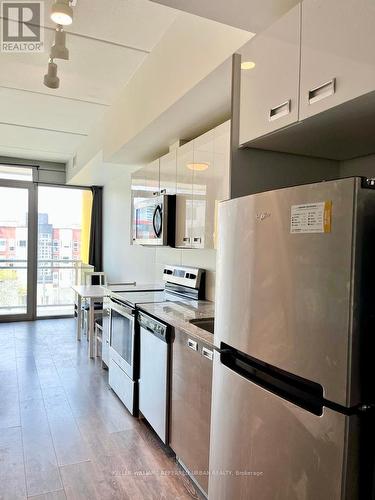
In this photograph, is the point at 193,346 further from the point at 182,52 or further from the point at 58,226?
the point at 58,226

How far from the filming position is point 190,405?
1.99 meters

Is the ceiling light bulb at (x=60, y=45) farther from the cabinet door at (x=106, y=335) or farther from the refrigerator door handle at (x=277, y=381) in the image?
the cabinet door at (x=106, y=335)

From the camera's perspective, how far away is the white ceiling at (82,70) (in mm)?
2213

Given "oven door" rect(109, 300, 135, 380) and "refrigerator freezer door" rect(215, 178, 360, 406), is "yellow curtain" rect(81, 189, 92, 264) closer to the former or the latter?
"oven door" rect(109, 300, 135, 380)

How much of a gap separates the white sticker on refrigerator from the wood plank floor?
164 cm

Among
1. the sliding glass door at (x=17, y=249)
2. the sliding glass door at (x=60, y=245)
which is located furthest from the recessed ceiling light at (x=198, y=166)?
the sliding glass door at (x=17, y=249)

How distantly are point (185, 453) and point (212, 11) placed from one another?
2.22 meters

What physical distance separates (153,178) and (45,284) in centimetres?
388

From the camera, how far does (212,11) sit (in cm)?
155

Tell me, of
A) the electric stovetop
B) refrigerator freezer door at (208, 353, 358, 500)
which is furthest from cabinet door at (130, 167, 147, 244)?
refrigerator freezer door at (208, 353, 358, 500)

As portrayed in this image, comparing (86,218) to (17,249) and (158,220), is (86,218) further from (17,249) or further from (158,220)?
(158,220)

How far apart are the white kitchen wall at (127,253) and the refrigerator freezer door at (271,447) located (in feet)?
4.85

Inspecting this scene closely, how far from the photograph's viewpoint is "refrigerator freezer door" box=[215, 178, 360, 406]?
990mm
